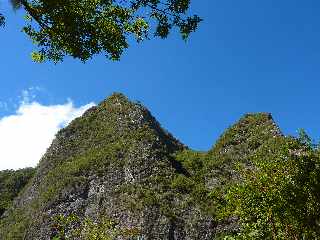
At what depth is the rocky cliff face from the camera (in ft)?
197

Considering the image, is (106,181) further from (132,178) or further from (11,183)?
(11,183)

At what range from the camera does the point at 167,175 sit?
229 feet

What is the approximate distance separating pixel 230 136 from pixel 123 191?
21.5 metres

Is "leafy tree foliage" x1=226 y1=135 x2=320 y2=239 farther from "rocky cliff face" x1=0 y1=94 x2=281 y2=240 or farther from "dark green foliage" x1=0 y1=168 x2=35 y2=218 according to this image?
"dark green foliage" x1=0 y1=168 x2=35 y2=218

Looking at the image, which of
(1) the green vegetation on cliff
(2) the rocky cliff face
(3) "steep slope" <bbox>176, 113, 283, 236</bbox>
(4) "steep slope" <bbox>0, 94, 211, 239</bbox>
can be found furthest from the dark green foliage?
(3) "steep slope" <bbox>176, 113, 283, 236</bbox>

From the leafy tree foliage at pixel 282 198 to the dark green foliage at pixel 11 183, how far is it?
71774mm

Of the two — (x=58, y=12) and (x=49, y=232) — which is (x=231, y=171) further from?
(x=58, y=12)

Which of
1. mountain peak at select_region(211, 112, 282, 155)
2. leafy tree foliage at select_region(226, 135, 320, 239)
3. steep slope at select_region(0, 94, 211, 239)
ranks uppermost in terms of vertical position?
mountain peak at select_region(211, 112, 282, 155)

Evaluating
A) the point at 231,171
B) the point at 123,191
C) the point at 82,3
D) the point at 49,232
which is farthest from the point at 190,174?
the point at 82,3

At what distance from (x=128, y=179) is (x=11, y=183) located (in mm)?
40007

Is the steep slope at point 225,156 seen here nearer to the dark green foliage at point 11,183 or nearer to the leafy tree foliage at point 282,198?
the dark green foliage at point 11,183

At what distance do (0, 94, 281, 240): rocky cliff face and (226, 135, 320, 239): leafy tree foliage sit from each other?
1069 inches

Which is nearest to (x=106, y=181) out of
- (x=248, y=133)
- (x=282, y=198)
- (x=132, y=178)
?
(x=132, y=178)

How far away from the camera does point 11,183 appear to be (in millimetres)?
101062
